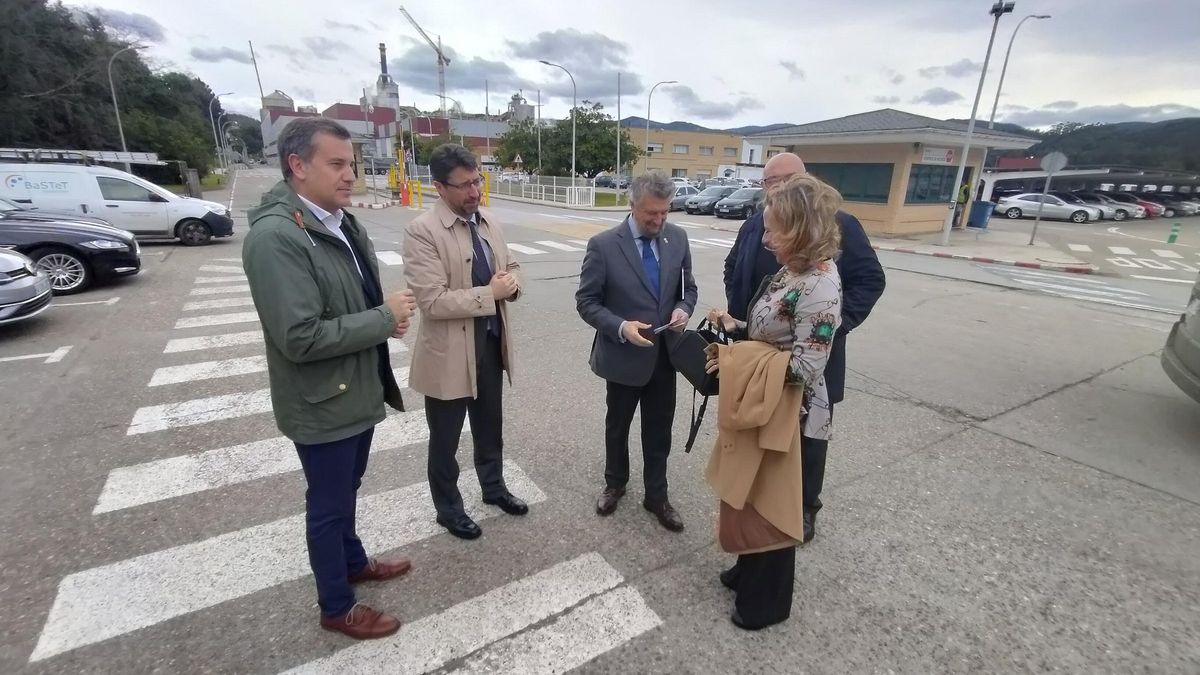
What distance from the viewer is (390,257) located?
41.0ft

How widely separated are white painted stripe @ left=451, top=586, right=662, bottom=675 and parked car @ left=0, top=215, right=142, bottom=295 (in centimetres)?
923

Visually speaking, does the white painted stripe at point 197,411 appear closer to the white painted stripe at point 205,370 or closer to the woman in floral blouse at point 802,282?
the white painted stripe at point 205,370

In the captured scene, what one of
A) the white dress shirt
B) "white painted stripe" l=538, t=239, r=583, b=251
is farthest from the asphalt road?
"white painted stripe" l=538, t=239, r=583, b=251

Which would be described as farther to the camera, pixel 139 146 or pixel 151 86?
pixel 151 86

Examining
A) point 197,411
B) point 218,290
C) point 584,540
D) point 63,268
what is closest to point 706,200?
point 218,290

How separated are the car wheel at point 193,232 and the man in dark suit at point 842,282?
14657 mm

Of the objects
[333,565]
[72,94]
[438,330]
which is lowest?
[333,565]

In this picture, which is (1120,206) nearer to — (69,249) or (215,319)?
(215,319)

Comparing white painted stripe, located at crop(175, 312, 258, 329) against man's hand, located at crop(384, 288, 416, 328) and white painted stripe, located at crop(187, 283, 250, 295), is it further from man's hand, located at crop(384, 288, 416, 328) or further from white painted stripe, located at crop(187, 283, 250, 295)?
man's hand, located at crop(384, 288, 416, 328)

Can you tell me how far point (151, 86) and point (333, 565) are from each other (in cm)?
6597

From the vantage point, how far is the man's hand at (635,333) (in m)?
2.69

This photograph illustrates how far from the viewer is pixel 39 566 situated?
274cm

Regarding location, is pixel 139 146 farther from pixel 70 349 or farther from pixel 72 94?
pixel 70 349

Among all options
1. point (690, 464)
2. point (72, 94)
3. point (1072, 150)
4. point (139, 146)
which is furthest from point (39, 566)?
point (1072, 150)
